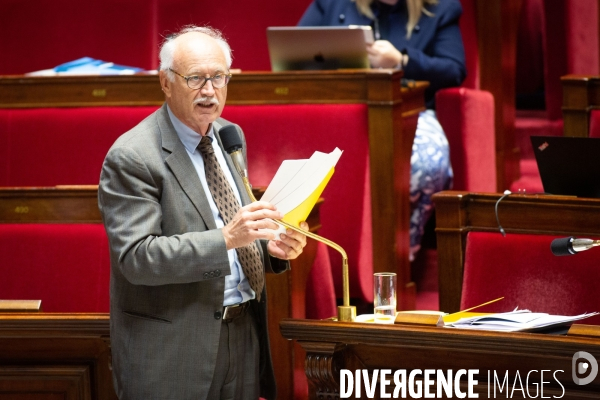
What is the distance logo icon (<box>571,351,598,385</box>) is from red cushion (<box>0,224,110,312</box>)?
72 cm

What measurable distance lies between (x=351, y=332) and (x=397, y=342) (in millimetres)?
48

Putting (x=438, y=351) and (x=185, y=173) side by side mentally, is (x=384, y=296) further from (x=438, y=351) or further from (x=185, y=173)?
(x=185, y=173)

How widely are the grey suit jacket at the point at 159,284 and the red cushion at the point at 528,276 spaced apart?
385mm

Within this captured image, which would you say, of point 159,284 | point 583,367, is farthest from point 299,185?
point 583,367

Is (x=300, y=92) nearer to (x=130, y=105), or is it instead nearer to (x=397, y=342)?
(x=130, y=105)

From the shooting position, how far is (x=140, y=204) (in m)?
0.95

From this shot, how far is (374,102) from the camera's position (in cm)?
162

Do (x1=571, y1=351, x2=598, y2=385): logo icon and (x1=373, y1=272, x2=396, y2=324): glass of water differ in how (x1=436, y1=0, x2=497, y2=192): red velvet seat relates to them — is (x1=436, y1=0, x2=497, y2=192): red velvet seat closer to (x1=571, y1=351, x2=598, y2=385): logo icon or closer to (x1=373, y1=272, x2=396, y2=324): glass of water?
(x1=373, y1=272, x2=396, y2=324): glass of water

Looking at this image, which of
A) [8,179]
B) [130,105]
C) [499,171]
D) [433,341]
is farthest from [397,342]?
[499,171]

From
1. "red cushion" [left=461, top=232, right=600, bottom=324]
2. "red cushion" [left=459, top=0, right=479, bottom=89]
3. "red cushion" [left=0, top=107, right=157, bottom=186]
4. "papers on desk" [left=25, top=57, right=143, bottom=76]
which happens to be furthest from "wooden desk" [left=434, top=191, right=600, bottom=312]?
"red cushion" [left=459, top=0, right=479, bottom=89]

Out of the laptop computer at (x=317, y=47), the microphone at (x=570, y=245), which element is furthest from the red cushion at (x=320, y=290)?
the microphone at (x=570, y=245)

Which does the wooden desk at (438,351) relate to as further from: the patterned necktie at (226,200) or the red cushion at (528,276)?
the red cushion at (528,276)

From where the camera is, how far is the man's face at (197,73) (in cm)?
100

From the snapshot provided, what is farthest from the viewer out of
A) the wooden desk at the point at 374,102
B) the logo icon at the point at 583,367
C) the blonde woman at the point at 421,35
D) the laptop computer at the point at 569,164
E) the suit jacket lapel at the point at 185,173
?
the blonde woman at the point at 421,35
